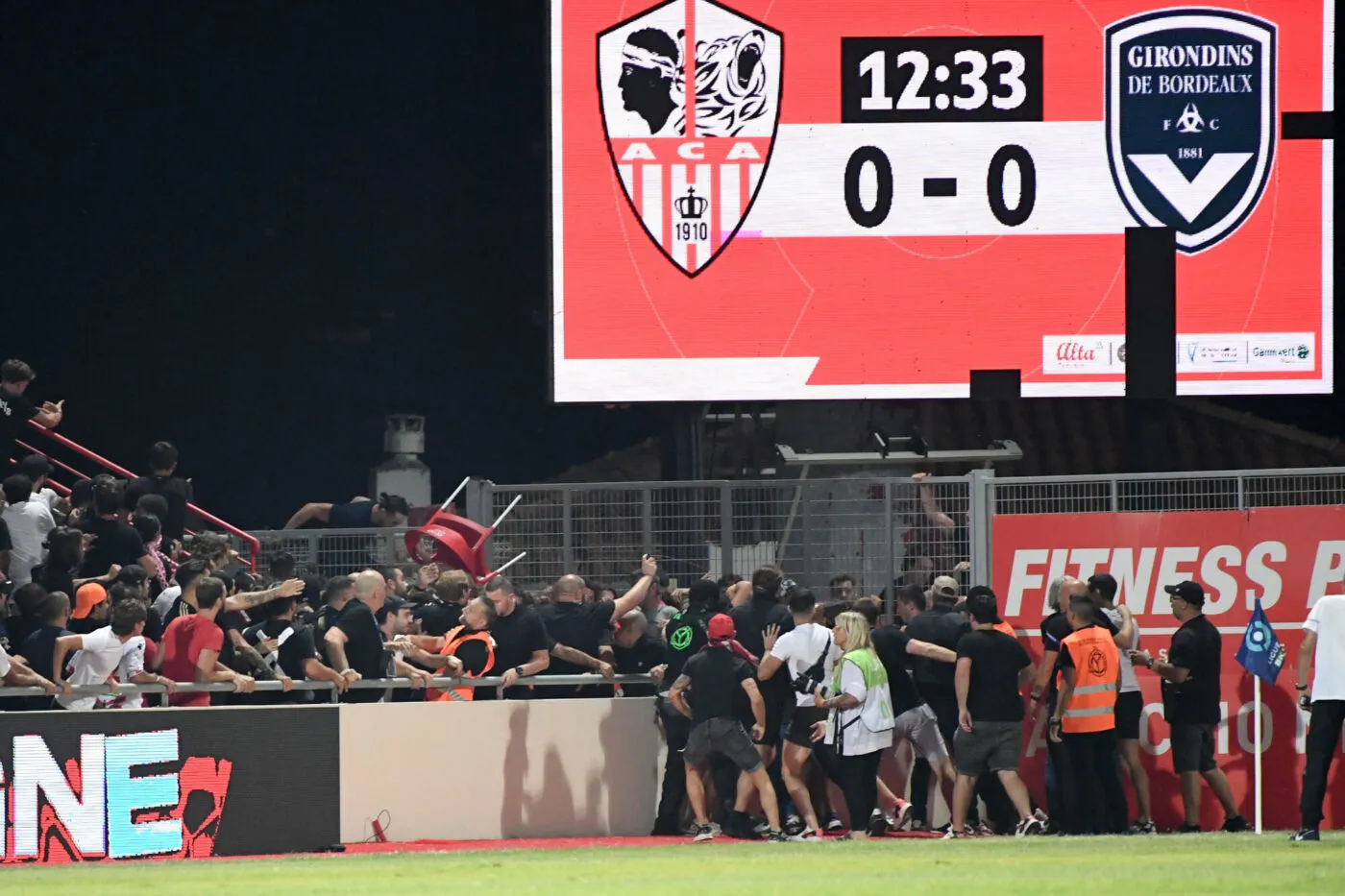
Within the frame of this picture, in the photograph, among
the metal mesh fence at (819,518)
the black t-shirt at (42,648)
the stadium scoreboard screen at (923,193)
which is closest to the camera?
the black t-shirt at (42,648)

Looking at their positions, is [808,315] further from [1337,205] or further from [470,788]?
[1337,205]

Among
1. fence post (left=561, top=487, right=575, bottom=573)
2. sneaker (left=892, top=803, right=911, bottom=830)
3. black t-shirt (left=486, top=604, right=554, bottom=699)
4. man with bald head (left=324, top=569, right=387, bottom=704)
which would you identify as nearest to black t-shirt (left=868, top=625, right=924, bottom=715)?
sneaker (left=892, top=803, right=911, bottom=830)

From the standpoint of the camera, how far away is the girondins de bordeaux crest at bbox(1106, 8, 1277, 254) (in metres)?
14.3

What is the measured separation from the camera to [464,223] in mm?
19469

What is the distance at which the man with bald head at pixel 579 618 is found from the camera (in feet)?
38.7

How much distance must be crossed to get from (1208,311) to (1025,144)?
1.71 meters

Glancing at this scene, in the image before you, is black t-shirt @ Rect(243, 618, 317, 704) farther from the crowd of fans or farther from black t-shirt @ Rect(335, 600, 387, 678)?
black t-shirt @ Rect(335, 600, 387, 678)

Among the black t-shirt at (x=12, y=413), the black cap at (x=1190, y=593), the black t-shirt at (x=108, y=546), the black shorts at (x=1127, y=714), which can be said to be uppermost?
the black t-shirt at (x=12, y=413)

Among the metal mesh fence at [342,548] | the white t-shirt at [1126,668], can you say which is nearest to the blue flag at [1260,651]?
the white t-shirt at [1126,668]

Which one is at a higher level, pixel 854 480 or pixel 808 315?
pixel 808 315

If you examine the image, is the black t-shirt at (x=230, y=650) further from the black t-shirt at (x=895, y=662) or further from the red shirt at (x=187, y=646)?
the black t-shirt at (x=895, y=662)

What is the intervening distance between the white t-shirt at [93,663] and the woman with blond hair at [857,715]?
3724mm

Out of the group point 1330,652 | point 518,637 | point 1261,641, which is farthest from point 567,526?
point 1330,652

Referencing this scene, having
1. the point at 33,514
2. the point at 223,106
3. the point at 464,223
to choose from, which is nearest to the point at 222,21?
the point at 223,106
